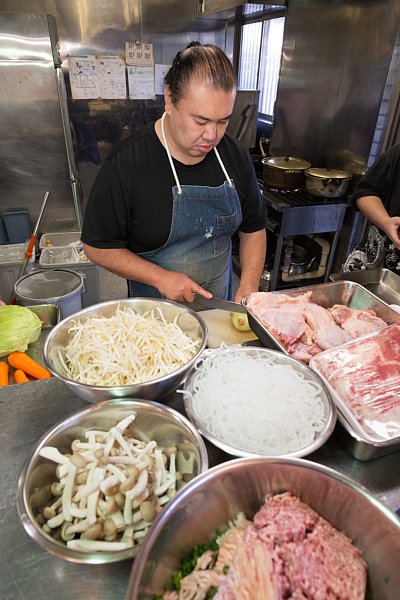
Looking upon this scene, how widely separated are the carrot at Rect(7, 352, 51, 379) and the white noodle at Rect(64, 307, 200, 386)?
62 centimetres

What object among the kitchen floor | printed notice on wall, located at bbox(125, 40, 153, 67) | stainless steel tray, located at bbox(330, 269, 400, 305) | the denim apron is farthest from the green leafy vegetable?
printed notice on wall, located at bbox(125, 40, 153, 67)

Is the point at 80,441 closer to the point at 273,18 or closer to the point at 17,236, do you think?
the point at 17,236

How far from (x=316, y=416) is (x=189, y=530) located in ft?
1.61

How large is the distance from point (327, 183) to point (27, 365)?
312 cm

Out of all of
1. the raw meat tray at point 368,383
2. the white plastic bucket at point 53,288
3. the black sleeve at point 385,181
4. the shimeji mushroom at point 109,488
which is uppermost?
the black sleeve at point 385,181

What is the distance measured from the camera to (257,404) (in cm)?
119

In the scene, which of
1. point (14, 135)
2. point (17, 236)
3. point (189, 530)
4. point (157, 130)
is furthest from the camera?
point (17, 236)

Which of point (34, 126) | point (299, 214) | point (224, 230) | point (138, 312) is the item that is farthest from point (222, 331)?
point (34, 126)

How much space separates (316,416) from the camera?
113 cm

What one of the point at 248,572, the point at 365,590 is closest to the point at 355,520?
the point at 365,590

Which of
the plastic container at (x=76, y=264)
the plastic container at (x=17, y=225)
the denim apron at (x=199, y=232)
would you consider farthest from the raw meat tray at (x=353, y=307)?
the plastic container at (x=17, y=225)

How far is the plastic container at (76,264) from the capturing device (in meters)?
3.94

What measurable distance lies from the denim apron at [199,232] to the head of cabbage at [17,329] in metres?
0.61

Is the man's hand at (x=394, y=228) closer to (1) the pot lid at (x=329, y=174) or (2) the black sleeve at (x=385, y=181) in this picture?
(2) the black sleeve at (x=385, y=181)
